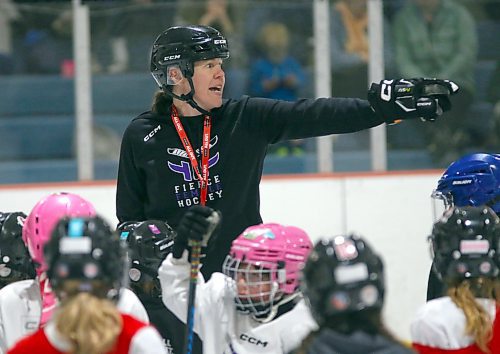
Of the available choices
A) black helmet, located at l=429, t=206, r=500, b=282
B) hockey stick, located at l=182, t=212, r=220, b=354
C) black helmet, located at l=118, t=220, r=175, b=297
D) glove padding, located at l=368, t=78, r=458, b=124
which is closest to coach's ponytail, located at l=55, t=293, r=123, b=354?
hockey stick, located at l=182, t=212, r=220, b=354

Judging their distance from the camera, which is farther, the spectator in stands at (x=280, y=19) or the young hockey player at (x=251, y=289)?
the spectator in stands at (x=280, y=19)

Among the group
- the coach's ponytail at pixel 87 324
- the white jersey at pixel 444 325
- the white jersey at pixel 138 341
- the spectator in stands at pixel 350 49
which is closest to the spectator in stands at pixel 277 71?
the spectator in stands at pixel 350 49

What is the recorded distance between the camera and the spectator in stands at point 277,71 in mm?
5535

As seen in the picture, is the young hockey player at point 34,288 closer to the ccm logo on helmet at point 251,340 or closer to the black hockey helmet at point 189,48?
the ccm logo on helmet at point 251,340

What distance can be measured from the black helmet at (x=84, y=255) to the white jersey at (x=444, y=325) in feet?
2.28

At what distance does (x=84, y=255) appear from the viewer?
2336 millimetres

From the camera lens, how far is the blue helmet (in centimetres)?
342

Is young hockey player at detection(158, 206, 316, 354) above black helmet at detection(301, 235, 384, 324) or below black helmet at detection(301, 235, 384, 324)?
below

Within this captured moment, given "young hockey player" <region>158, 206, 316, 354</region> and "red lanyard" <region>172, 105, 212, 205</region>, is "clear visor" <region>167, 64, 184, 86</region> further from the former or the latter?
"young hockey player" <region>158, 206, 316, 354</region>

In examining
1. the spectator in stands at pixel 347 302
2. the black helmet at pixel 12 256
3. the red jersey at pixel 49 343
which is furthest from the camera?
the black helmet at pixel 12 256

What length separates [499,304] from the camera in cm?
272

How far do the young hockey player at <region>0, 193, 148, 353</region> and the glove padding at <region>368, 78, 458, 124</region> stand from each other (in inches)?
34.6

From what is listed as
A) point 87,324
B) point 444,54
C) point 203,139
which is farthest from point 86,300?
point 444,54

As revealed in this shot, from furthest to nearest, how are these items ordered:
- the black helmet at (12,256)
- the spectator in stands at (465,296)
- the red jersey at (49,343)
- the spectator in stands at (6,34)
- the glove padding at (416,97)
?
the spectator in stands at (6,34), the black helmet at (12,256), the glove padding at (416,97), the spectator in stands at (465,296), the red jersey at (49,343)
